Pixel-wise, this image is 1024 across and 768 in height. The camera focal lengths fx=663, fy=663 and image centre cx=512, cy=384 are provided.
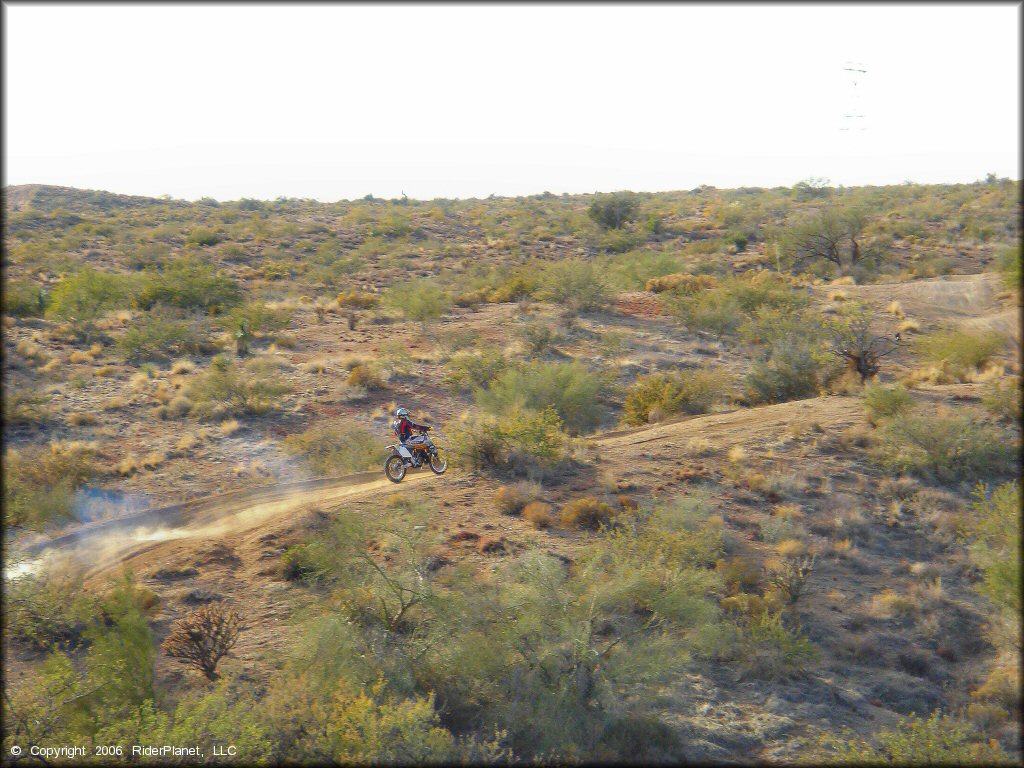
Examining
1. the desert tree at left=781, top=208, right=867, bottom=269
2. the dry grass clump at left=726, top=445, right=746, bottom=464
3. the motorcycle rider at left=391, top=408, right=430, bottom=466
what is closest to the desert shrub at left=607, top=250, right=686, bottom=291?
the desert tree at left=781, top=208, right=867, bottom=269

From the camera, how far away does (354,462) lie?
52.4ft

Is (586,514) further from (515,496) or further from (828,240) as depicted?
(828,240)

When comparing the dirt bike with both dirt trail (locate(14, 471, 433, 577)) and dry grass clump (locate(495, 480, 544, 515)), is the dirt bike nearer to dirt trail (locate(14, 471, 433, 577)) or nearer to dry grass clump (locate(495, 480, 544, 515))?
dirt trail (locate(14, 471, 433, 577))

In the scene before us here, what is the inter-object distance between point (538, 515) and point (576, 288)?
16737 millimetres

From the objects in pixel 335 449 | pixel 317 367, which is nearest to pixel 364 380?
pixel 317 367

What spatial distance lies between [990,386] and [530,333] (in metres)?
13.5

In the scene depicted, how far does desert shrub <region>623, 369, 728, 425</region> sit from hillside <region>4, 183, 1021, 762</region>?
0.32 feet

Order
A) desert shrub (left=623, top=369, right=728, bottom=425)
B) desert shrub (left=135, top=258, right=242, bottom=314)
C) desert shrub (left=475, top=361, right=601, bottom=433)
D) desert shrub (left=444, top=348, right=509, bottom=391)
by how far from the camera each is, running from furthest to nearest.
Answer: desert shrub (left=135, top=258, right=242, bottom=314), desert shrub (left=444, top=348, right=509, bottom=391), desert shrub (left=623, top=369, right=728, bottom=425), desert shrub (left=475, top=361, right=601, bottom=433)

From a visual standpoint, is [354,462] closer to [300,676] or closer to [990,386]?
[300,676]

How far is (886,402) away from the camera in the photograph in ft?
48.9

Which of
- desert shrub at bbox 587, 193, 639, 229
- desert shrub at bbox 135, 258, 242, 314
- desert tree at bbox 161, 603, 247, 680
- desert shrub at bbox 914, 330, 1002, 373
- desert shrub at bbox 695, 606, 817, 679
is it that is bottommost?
desert shrub at bbox 695, 606, 817, 679

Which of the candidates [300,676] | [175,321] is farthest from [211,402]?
[300,676]

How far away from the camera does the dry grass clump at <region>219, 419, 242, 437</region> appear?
1803 centimetres

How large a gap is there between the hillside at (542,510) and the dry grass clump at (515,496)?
0.07 metres
